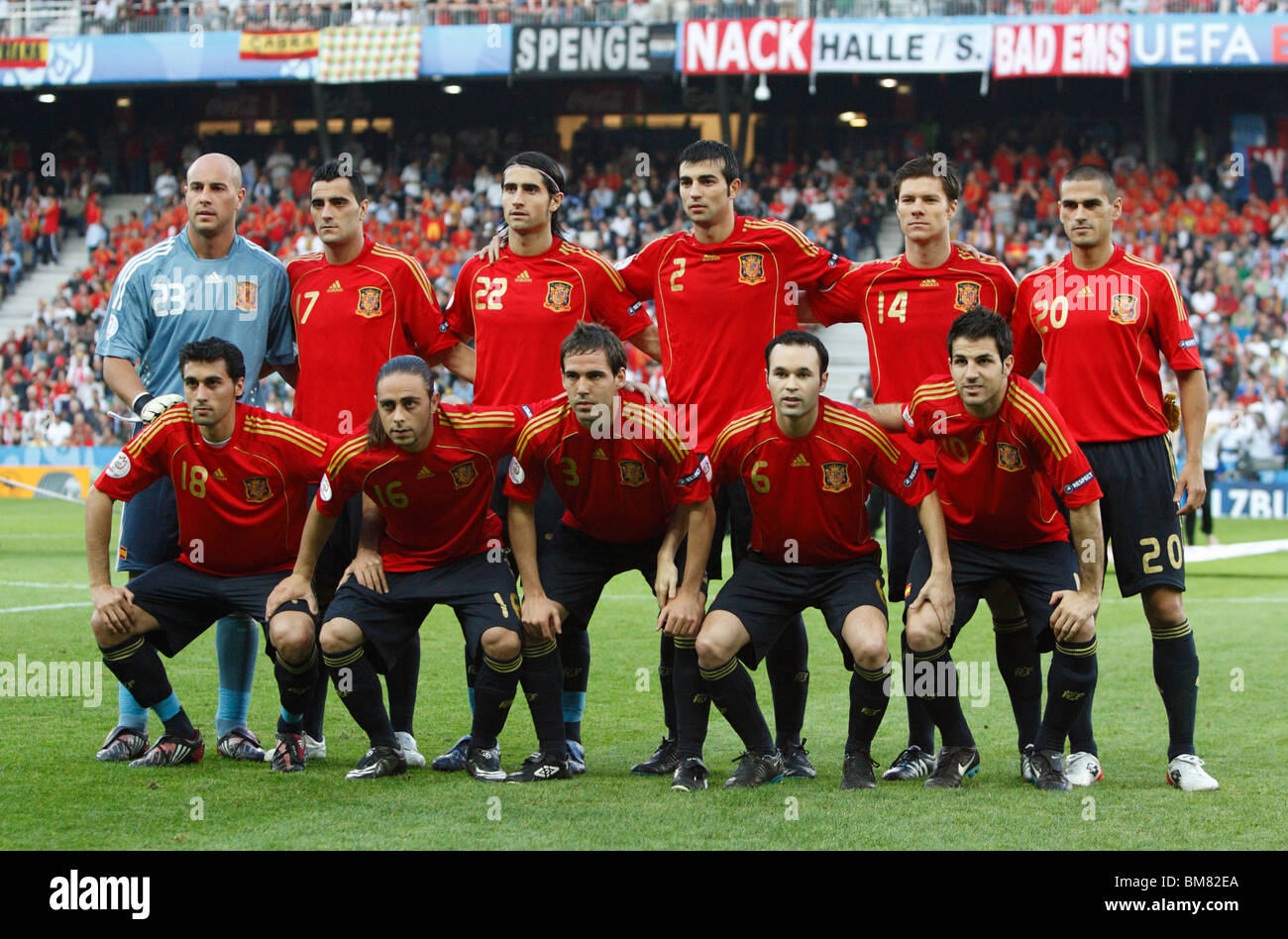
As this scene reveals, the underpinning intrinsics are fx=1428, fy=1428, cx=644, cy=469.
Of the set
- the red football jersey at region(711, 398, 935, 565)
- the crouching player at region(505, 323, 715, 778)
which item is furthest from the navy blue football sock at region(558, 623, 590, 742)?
the red football jersey at region(711, 398, 935, 565)

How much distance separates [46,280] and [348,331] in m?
26.1

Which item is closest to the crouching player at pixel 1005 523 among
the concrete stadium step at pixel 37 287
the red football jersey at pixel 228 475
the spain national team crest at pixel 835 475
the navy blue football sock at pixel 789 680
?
the spain national team crest at pixel 835 475

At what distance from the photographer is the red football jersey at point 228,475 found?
5602mm

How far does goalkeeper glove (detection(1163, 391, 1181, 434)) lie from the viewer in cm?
554

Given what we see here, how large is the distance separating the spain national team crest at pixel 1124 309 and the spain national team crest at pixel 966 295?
1.74 ft

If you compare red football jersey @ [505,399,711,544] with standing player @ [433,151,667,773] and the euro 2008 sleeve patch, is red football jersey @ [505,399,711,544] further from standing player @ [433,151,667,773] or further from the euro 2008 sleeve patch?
the euro 2008 sleeve patch

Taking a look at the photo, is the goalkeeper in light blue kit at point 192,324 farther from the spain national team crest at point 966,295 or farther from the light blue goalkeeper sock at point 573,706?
the spain national team crest at point 966,295

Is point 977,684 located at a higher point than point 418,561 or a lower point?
lower

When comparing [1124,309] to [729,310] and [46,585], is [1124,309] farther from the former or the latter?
[46,585]

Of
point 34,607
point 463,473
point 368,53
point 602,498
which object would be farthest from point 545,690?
point 368,53
